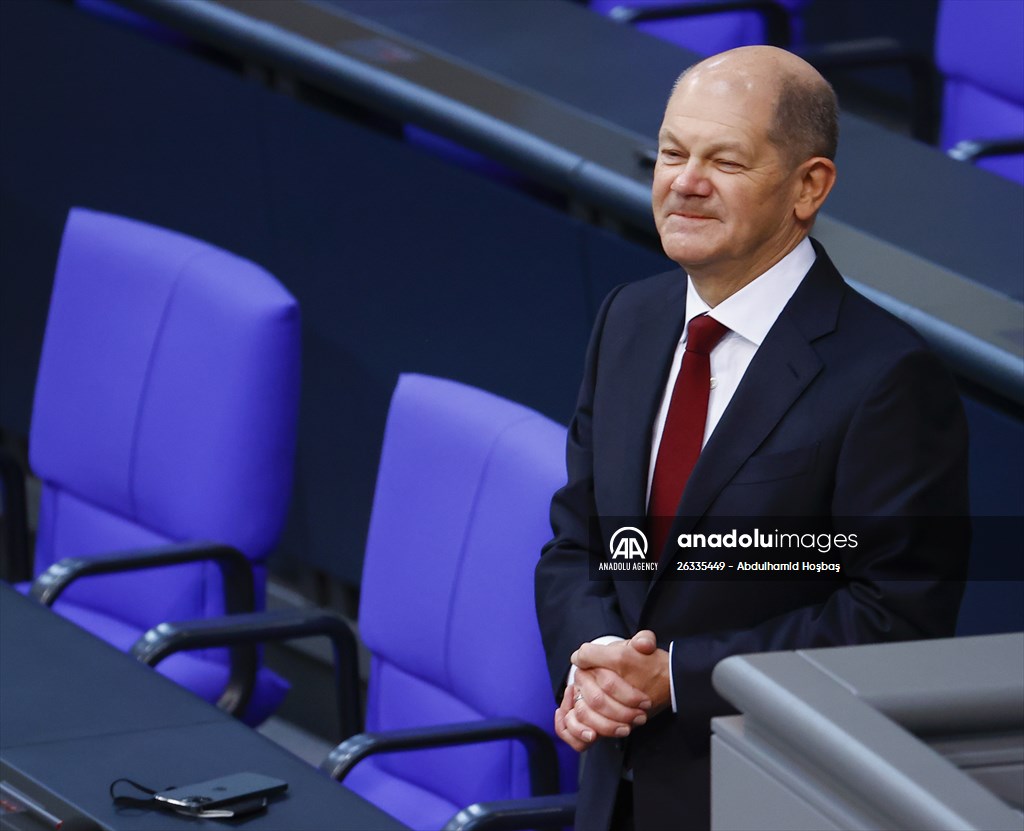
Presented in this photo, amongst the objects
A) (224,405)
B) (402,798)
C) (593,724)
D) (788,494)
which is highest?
(224,405)

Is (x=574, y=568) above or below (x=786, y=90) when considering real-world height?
below

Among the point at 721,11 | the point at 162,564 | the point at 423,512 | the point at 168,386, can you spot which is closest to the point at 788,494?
the point at 423,512

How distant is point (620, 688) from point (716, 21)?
7.07ft

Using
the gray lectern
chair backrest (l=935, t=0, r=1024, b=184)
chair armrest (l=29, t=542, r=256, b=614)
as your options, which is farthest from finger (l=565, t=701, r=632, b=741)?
chair backrest (l=935, t=0, r=1024, b=184)

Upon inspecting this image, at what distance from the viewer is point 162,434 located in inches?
103

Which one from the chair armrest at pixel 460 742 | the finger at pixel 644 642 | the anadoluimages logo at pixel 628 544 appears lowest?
the chair armrest at pixel 460 742

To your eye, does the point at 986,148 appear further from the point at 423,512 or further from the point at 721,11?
the point at 423,512

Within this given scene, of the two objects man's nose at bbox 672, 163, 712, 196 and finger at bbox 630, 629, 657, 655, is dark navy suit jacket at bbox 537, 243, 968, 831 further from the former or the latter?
man's nose at bbox 672, 163, 712, 196

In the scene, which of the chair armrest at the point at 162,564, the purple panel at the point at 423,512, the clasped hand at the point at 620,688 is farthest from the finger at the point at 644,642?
the chair armrest at the point at 162,564

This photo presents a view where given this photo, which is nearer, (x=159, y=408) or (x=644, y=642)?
(x=644, y=642)

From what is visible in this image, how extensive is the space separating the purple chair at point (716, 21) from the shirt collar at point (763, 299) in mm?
1790

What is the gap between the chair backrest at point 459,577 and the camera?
6.86ft

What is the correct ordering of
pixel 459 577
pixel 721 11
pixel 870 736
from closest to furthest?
pixel 870 736 < pixel 459 577 < pixel 721 11

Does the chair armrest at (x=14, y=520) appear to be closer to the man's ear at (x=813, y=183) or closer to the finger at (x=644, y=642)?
the finger at (x=644, y=642)
